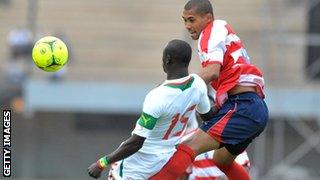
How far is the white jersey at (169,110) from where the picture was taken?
7.75 metres

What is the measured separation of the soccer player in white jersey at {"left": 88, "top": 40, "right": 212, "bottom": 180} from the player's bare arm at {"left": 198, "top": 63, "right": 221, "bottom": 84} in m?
0.05

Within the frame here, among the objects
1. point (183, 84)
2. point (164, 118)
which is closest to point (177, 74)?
point (183, 84)

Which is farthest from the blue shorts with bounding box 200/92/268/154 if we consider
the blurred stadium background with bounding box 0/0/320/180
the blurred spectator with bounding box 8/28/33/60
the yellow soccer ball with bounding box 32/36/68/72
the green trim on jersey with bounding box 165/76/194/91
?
the blurred spectator with bounding box 8/28/33/60

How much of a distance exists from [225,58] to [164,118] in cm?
80

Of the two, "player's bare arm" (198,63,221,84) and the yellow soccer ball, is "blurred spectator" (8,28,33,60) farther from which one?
"player's bare arm" (198,63,221,84)

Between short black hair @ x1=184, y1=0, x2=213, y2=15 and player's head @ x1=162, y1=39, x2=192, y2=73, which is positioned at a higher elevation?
short black hair @ x1=184, y1=0, x2=213, y2=15

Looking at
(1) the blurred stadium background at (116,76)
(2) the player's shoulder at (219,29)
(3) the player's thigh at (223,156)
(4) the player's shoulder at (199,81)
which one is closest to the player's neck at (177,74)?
(4) the player's shoulder at (199,81)

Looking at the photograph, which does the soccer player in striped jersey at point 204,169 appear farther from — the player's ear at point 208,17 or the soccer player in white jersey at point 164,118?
the player's ear at point 208,17

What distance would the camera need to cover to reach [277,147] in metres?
17.0

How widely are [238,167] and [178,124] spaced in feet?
2.92

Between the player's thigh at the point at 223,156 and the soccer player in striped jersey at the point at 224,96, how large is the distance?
→ 0.03 metres

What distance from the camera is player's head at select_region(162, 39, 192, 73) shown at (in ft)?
25.7

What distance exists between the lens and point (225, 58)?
8.22 metres

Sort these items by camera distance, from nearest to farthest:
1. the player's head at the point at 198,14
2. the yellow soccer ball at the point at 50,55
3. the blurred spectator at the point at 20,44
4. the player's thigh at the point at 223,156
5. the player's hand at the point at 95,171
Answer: the player's hand at the point at 95,171 < the player's head at the point at 198,14 < the player's thigh at the point at 223,156 < the yellow soccer ball at the point at 50,55 < the blurred spectator at the point at 20,44
